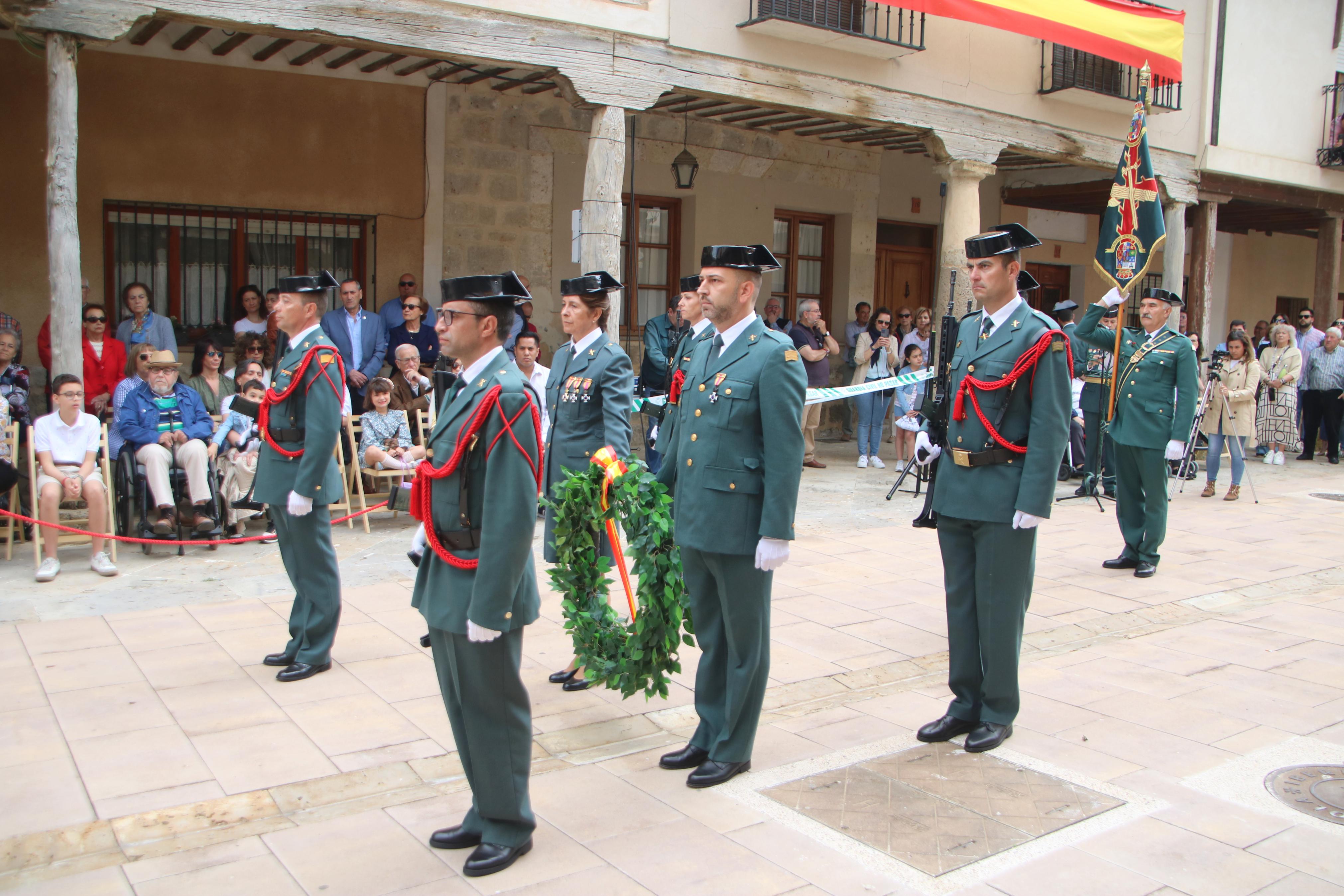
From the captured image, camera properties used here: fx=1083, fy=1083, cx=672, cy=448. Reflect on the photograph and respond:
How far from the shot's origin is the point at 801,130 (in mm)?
14156

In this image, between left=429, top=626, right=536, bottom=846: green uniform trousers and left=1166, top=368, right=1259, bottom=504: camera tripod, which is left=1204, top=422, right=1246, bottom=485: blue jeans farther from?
left=429, top=626, right=536, bottom=846: green uniform trousers

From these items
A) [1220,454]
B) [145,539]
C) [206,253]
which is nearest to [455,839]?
[145,539]

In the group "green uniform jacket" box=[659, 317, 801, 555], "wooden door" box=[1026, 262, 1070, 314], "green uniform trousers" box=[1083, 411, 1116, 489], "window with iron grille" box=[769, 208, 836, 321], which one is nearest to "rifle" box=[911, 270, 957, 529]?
"green uniform jacket" box=[659, 317, 801, 555]

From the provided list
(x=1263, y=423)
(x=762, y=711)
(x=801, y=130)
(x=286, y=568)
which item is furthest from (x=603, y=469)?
(x=1263, y=423)

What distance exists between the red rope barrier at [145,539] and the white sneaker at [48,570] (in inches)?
8.2

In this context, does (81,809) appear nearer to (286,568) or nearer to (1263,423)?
(286,568)

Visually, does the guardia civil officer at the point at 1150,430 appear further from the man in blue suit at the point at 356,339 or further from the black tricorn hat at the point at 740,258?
the man in blue suit at the point at 356,339

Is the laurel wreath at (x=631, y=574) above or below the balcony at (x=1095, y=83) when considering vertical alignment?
below

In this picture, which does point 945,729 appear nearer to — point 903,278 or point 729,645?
point 729,645

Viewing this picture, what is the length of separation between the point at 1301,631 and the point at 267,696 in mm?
5517

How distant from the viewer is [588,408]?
5.10 metres

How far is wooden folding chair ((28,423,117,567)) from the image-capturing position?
6.88 meters

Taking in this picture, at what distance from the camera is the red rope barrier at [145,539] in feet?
21.1

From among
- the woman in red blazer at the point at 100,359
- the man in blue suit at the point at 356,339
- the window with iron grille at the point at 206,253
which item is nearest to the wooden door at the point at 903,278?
the window with iron grille at the point at 206,253
